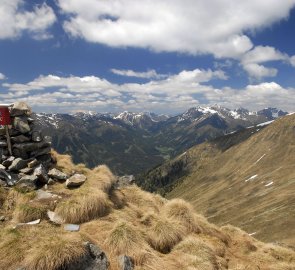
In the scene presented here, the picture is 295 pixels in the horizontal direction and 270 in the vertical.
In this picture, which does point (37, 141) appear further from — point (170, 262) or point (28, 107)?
A: point (170, 262)

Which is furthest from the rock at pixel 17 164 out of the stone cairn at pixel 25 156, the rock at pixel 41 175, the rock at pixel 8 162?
the rock at pixel 41 175

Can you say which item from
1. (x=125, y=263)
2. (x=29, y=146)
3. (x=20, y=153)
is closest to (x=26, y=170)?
(x=20, y=153)

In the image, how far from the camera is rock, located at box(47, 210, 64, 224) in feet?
61.8

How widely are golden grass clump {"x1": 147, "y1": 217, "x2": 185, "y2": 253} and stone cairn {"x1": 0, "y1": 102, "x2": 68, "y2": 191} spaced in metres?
8.64

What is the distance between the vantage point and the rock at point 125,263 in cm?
1559

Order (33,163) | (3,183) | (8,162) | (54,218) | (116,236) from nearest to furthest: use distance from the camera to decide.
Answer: (116,236) < (54,218) < (3,183) < (8,162) < (33,163)

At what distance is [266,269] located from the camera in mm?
20328

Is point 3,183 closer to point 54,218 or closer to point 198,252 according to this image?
point 54,218

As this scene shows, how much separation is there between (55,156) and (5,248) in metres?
17.0

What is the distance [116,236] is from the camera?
57.2ft

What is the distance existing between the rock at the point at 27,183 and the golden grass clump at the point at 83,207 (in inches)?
145

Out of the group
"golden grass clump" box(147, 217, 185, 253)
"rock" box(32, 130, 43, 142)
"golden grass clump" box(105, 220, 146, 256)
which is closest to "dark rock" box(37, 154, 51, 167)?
"rock" box(32, 130, 43, 142)

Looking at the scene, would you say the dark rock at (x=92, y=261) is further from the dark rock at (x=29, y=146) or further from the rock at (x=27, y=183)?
the dark rock at (x=29, y=146)

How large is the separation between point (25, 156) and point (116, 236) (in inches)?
515
